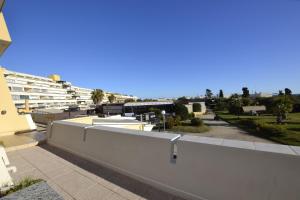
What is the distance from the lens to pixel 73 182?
299 centimetres

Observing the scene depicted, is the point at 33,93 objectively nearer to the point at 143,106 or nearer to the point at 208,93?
the point at 143,106

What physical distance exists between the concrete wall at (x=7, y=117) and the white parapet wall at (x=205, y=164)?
724 centimetres

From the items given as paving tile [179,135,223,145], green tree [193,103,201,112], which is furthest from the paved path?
paving tile [179,135,223,145]

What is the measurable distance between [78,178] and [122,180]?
79 centimetres

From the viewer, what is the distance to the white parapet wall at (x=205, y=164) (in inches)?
69.3

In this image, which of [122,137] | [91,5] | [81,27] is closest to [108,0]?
[91,5]

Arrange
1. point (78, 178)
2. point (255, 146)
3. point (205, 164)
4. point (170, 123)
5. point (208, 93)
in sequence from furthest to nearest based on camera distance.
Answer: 1. point (208, 93)
2. point (170, 123)
3. point (78, 178)
4. point (205, 164)
5. point (255, 146)

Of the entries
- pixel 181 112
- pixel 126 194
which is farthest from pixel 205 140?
pixel 181 112

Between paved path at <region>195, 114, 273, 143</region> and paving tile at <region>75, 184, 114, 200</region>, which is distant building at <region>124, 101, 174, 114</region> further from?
paving tile at <region>75, 184, 114, 200</region>

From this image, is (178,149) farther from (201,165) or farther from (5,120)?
(5,120)

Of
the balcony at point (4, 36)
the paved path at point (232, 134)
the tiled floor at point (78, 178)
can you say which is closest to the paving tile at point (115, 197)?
the tiled floor at point (78, 178)

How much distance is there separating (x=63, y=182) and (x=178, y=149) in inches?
80.5

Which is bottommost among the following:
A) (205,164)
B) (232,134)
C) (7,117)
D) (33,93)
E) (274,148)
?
(232,134)

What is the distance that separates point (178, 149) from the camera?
2502 millimetres
